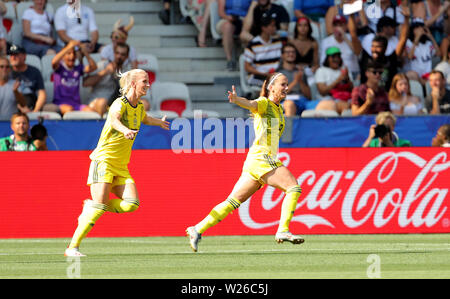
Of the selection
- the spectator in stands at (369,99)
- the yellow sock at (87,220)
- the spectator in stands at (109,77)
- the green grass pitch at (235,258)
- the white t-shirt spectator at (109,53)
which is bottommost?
the green grass pitch at (235,258)

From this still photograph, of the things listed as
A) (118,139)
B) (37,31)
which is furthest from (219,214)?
(37,31)

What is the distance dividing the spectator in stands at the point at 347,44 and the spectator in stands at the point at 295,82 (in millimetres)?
852

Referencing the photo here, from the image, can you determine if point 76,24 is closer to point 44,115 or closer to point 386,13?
point 44,115

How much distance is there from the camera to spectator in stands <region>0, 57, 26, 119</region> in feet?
54.9

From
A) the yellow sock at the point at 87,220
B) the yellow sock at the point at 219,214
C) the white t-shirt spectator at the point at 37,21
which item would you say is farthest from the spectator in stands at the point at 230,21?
the yellow sock at the point at 87,220

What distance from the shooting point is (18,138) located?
1511 cm

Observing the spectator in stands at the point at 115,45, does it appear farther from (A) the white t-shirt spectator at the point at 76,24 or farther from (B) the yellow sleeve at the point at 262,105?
(B) the yellow sleeve at the point at 262,105

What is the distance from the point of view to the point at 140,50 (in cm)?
2041

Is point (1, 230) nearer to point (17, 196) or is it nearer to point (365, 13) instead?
point (17, 196)

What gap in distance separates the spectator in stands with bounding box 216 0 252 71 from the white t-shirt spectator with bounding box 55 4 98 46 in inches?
100

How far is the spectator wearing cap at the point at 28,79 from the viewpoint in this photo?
1700 centimetres

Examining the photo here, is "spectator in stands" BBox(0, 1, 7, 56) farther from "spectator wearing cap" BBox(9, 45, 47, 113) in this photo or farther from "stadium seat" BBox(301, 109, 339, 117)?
"stadium seat" BBox(301, 109, 339, 117)

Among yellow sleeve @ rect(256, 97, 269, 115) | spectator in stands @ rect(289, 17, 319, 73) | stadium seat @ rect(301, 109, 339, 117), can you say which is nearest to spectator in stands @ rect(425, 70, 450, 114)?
stadium seat @ rect(301, 109, 339, 117)
